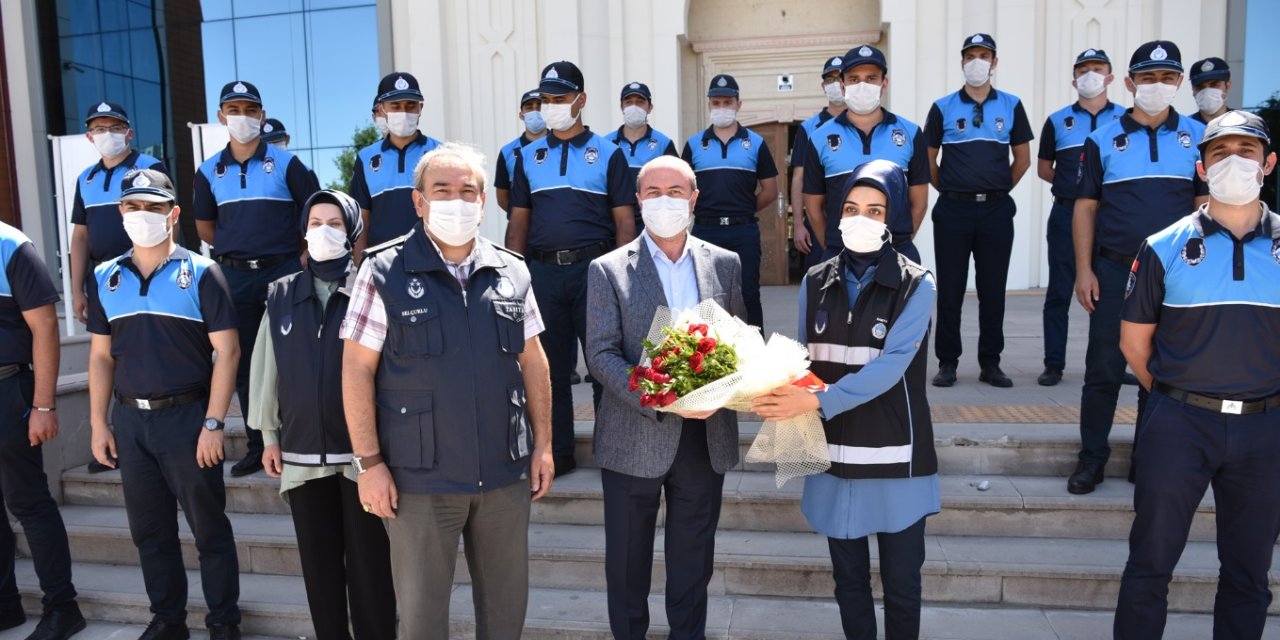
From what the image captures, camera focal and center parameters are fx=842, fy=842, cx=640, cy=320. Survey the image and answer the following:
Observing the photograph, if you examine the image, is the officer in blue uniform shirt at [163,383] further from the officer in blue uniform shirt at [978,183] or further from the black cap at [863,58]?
the officer in blue uniform shirt at [978,183]

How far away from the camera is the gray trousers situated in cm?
274

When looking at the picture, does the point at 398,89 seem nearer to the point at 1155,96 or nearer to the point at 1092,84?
the point at 1155,96

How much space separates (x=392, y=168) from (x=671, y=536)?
10.1ft

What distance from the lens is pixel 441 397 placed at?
2648 mm

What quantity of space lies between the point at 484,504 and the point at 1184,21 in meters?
10.9

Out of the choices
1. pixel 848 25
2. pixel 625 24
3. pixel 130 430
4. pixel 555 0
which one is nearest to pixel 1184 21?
pixel 848 25

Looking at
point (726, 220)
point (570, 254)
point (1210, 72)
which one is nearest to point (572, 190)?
point (570, 254)

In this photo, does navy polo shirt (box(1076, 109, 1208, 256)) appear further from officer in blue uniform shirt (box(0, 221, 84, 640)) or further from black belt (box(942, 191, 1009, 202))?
officer in blue uniform shirt (box(0, 221, 84, 640))

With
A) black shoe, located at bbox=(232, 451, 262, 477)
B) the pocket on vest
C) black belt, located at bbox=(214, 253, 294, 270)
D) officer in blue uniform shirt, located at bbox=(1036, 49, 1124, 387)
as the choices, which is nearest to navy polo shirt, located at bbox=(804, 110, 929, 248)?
officer in blue uniform shirt, located at bbox=(1036, 49, 1124, 387)

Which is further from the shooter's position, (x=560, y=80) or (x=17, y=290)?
(x=560, y=80)

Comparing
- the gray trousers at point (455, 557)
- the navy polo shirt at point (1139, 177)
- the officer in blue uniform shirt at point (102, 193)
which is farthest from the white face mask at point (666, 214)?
the officer in blue uniform shirt at point (102, 193)

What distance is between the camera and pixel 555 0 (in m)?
11.1

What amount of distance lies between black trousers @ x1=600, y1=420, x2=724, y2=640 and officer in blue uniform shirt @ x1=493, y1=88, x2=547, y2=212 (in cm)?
231

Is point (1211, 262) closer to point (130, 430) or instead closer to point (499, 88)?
point (130, 430)
